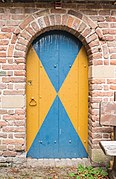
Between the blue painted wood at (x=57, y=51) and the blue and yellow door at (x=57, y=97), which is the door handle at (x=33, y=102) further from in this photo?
the blue painted wood at (x=57, y=51)

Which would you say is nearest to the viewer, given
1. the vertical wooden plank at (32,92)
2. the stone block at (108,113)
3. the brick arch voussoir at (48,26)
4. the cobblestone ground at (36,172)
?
the cobblestone ground at (36,172)

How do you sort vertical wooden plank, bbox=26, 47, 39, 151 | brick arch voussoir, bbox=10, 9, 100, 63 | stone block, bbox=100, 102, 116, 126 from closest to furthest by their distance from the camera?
stone block, bbox=100, 102, 116, 126 < brick arch voussoir, bbox=10, 9, 100, 63 < vertical wooden plank, bbox=26, 47, 39, 151

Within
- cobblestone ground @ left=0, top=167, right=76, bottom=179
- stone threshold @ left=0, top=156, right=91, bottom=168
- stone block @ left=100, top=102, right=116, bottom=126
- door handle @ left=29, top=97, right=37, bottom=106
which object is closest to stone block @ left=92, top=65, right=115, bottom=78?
stone block @ left=100, top=102, right=116, bottom=126

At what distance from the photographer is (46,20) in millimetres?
4906

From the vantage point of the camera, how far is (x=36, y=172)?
15.5 feet

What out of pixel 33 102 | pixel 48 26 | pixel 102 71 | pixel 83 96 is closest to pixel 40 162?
pixel 33 102

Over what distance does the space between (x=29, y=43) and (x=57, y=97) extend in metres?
1.14

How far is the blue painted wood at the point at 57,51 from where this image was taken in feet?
17.2

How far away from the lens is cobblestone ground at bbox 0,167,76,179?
4543 millimetres

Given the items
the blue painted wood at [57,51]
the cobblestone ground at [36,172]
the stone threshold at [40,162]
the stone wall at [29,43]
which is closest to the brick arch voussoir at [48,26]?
the stone wall at [29,43]

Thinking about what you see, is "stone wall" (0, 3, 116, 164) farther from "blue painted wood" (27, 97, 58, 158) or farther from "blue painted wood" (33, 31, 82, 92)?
"blue painted wood" (27, 97, 58, 158)

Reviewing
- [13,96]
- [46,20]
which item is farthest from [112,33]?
[13,96]

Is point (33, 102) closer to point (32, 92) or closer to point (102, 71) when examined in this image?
point (32, 92)

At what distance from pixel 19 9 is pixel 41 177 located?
2.89m
